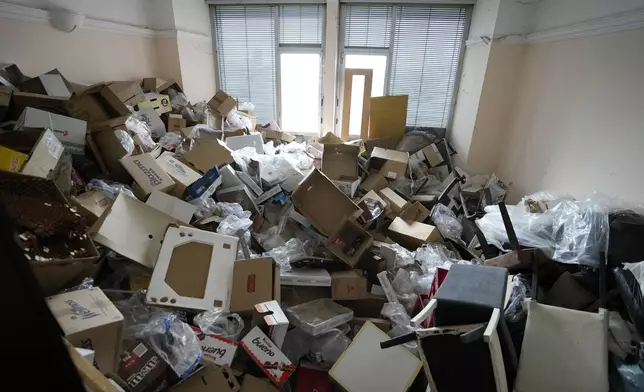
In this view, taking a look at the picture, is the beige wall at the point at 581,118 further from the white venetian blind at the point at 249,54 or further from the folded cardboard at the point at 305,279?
the white venetian blind at the point at 249,54

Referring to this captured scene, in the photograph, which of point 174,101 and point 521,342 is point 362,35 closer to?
point 174,101

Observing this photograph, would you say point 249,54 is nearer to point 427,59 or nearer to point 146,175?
point 427,59

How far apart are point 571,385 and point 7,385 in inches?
65.8

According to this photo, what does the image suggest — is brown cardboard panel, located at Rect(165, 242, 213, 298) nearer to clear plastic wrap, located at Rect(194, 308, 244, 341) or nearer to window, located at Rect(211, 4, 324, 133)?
clear plastic wrap, located at Rect(194, 308, 244, 341)

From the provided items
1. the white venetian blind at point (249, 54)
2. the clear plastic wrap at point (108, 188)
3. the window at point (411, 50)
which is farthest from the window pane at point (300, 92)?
the clear plastic wrap at point (108, 188)

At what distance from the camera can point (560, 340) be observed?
4.34 feet

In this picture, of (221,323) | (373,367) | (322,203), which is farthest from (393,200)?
(221,323)

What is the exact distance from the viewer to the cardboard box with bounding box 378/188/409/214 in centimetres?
277

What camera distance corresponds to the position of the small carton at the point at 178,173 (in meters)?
2.13

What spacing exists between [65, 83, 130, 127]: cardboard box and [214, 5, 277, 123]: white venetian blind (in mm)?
2031

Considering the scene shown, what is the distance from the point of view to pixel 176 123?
318 centimetres

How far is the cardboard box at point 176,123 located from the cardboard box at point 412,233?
2237 mm

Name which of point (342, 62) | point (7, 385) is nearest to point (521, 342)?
point (7, 385)

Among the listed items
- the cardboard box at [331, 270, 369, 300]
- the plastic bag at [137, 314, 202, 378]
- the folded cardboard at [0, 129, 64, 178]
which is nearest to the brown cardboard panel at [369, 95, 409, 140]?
the cardboard box at [331, 270, 369, 300]
